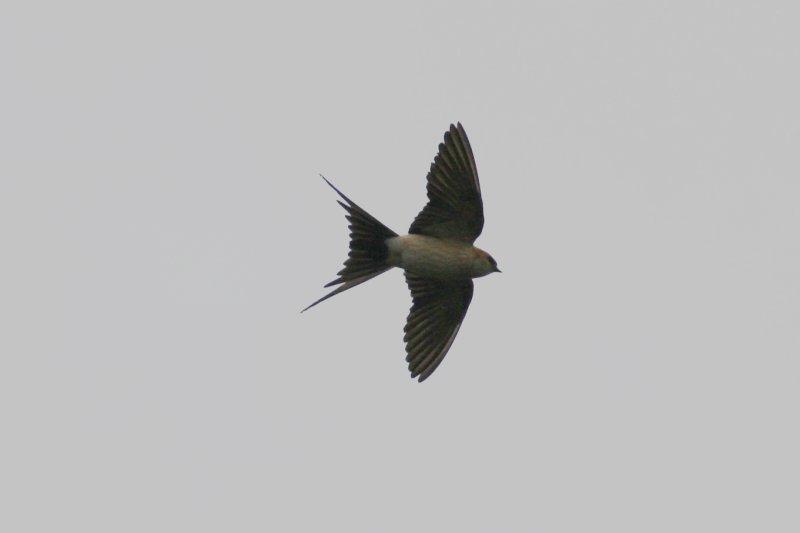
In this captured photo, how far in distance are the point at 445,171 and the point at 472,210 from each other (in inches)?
11.4

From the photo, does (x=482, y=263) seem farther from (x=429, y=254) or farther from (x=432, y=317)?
(x=432, y=317)

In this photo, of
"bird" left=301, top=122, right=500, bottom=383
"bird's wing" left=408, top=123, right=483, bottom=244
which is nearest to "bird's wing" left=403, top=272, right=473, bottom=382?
"bird" left=301, top=122, right=500, bottom=383

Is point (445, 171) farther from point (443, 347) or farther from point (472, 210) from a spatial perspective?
point (443, 347)

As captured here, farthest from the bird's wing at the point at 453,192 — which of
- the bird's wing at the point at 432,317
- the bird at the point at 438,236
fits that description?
the bird's wing at the point at 432,317

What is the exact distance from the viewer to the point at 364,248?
9.36m

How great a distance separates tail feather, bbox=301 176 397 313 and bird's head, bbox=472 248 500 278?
515 millimetres

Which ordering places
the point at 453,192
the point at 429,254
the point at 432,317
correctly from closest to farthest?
the point at 453,192 → the point at 429,254 → the point at 432,317

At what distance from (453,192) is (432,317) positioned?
0.97 m

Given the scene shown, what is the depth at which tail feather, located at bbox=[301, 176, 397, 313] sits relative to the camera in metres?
9.27

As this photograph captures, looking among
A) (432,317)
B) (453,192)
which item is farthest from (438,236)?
(432,317)

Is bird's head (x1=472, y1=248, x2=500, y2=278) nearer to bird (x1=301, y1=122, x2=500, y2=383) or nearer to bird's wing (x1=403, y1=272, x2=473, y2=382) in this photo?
bird (x1=301, y1=122, x2=500, y2=383)

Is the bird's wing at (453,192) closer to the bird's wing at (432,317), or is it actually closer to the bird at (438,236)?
the bird at (438,236)

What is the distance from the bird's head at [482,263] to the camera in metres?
9.48

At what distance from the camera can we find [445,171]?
9.26 metres
